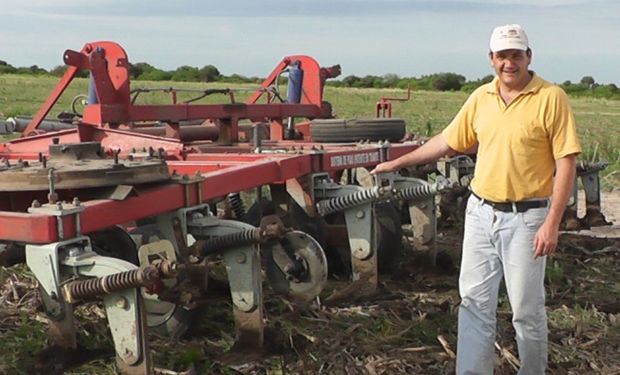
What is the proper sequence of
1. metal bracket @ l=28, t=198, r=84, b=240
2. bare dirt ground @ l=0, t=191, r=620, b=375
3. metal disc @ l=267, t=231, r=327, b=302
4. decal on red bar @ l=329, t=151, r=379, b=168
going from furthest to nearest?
decal on red bar @ l=329, t=151, r=379, b=168
metal disc @ l=267, t=231, r=327, b=302
bare dirt ground @ l=0, t=191, r=620, b=375
metal bracket @ l=28, t=198, r=84, b=240

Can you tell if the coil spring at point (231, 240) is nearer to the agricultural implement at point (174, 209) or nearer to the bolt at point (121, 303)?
the agricultural implement at point (174, 209)

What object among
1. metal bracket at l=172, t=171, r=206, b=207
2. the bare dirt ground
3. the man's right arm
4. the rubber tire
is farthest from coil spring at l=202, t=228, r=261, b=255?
the rubber tire

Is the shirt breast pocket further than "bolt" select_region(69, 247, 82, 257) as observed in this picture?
Yes

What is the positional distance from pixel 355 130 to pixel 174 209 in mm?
3183

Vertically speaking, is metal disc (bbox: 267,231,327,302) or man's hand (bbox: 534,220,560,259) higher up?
man's hand (bbox: 534,220,560,259)

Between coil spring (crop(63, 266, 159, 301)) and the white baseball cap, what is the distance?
1634 millimetres

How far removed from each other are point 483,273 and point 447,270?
2430 millimetres

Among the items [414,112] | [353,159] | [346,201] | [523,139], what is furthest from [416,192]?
[414,112]

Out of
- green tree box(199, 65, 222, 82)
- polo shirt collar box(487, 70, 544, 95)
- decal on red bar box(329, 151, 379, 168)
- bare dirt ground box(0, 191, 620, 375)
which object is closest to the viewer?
polo shirt collar box(487, 70, 544, 95)

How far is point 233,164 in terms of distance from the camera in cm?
493

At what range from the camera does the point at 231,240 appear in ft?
13.1

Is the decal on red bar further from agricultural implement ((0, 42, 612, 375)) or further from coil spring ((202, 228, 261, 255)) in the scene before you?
coil spring ((202, 228, 261, 255))

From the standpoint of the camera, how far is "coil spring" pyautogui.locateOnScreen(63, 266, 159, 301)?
3.02 metres

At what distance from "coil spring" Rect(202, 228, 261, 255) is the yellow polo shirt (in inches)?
38.5
